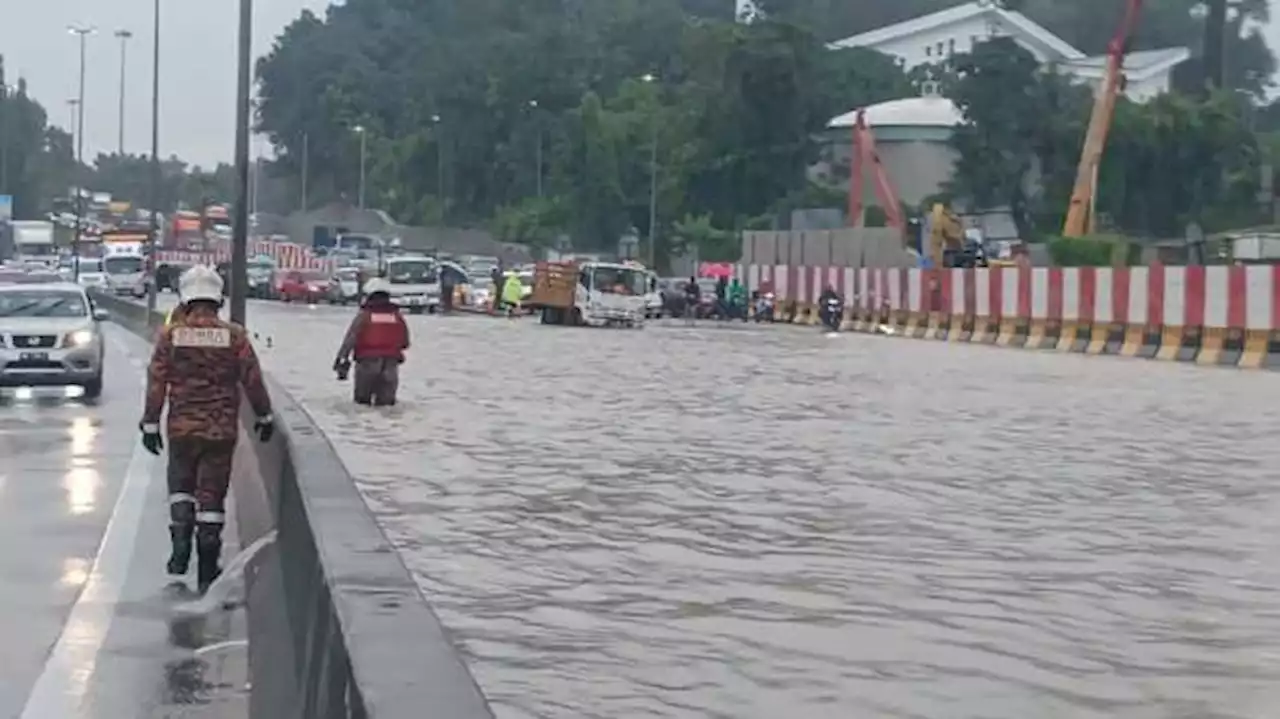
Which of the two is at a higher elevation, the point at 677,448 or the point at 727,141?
the point at 727,141

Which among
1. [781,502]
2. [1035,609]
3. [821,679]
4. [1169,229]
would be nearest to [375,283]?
[781,502]

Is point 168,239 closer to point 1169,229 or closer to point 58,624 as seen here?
point 1169,229

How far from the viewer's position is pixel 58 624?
11477 mm

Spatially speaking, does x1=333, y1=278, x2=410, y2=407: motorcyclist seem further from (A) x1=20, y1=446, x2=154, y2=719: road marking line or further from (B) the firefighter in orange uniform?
(B) the firefighter in orange uniform

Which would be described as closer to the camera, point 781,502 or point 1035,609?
point 1035,609

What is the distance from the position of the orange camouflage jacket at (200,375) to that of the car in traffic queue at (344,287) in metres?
64.9

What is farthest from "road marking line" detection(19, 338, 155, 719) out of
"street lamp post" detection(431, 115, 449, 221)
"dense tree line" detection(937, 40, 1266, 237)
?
"street lamp post" detection(431, 115, 449, 221)

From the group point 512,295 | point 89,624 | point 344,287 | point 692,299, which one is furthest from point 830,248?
point 89,624

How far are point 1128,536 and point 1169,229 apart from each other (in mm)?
79232

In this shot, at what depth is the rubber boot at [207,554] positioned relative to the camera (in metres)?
12.4

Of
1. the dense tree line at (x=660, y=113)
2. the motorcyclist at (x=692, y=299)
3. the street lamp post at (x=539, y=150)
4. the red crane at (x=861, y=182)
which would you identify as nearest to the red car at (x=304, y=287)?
the motorcyclist at (x=692, y=299)

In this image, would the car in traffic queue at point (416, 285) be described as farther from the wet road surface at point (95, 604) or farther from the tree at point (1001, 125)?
the wet road surface at point (95, 604)

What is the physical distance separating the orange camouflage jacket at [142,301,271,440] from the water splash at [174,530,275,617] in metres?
0.69

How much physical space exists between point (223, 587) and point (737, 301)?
2284 inches
